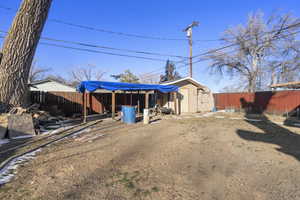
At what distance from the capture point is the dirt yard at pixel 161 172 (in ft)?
8.02

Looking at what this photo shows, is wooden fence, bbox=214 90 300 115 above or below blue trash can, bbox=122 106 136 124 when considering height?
above

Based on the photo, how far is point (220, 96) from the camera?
17125 millimetres

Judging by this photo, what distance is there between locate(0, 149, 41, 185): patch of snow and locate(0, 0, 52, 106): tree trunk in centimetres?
419

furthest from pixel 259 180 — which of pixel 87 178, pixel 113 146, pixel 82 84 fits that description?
pixel 82 84

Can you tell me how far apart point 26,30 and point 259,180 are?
357 inches

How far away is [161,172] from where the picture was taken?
3141 mm

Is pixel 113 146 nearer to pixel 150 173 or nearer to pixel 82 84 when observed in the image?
pixel 150 173

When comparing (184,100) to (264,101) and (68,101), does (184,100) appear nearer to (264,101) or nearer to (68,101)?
(264,101)

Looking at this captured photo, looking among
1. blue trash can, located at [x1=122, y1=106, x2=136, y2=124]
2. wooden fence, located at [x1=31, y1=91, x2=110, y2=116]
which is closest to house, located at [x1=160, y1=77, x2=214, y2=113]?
wooden fence, located at [x1=31, y1=91, x2=110, y2=116]

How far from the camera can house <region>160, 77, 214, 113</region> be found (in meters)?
14.2

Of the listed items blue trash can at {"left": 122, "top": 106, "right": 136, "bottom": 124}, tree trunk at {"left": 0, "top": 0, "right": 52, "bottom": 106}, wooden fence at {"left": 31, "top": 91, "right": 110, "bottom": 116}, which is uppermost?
tree trunk at {"left": 0, "top": 0, "right": 52, "bottom": 106}

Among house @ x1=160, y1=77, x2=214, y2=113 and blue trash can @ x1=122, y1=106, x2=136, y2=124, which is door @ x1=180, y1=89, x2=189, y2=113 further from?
blue trash can @ x1=122, y1=106, x2=136, y2=124

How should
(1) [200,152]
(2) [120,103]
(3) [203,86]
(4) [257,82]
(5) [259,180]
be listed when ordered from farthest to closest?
1. (4) [257,82]
2. (3) [203,86]
3. (2) [120,103]
4. (1) [200,152]
5. (5) [259,180]

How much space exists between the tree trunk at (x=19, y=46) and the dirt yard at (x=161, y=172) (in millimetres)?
3905
